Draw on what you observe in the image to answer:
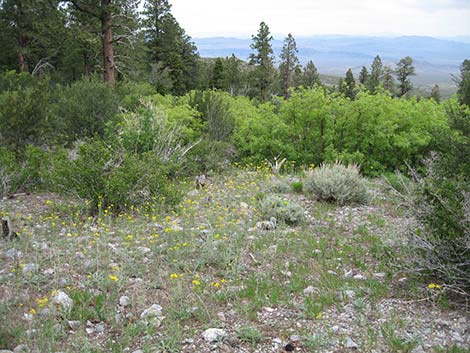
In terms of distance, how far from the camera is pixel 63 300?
380 cm

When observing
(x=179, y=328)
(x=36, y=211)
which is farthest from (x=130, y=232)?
(x=179, y=328)

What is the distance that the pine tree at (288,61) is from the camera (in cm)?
4612

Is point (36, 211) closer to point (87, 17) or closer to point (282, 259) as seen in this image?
point (282, 259)

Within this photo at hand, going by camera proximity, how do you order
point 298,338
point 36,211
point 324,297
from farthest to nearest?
point 36,211 < point 324,297 < point 298,338

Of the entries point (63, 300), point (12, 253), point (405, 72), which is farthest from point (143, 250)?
point (405, 72)

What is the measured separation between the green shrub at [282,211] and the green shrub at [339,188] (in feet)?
3.29

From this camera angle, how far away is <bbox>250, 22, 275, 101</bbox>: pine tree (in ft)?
125

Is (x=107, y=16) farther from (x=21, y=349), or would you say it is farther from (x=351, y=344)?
(x=351, y=344)

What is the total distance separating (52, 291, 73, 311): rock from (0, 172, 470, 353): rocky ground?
0.01m

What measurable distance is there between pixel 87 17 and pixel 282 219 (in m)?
14.6

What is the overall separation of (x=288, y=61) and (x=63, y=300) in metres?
45.4

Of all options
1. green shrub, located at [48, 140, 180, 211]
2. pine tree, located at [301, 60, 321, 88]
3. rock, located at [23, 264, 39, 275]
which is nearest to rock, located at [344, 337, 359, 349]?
rock, located at [23, 264, 39, 275]

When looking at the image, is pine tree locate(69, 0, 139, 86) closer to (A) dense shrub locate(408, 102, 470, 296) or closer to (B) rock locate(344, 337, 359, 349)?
(A) dense shrub locate(408, 102, 470, 296)

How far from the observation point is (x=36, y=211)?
6.49m
